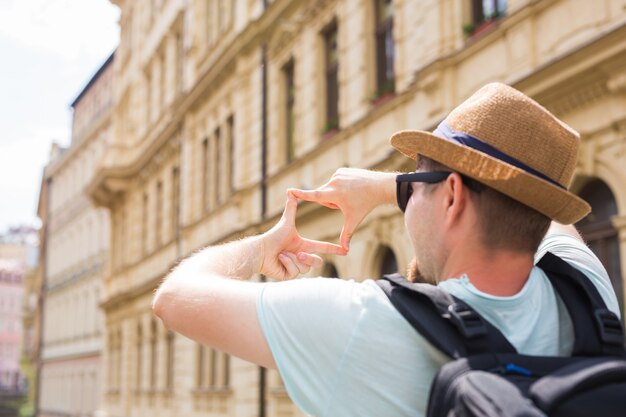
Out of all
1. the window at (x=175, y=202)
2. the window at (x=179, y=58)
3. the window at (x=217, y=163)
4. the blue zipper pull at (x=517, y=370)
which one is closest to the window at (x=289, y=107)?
the window at (x=217, y=163)

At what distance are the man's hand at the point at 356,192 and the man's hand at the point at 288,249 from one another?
0.05 m

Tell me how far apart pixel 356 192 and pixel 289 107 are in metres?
14.6

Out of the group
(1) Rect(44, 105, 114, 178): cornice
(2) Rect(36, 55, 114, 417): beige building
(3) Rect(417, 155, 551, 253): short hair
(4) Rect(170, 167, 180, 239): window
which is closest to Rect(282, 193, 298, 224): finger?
(3) Rect(417, 155, 551, 253): short hair

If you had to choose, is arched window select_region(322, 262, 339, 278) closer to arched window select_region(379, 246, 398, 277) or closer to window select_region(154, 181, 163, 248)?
arched window select_region(379, 246, 398, 277)

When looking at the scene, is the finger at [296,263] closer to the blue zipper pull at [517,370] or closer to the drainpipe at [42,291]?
the blue zipper pull at [517,370]

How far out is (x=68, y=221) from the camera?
44750 millimetres

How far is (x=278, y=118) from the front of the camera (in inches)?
652

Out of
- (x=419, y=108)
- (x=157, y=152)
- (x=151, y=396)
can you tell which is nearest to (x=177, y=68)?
(x=157, y=152)

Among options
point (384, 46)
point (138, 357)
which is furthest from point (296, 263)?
point (138, 357)

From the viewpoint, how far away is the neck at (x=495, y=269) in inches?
68.4

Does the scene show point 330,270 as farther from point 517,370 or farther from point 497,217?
point 517,370

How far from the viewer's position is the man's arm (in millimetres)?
1751

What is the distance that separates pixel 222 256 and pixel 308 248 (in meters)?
0.31

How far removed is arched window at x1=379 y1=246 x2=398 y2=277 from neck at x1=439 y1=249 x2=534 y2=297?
10780 mm
